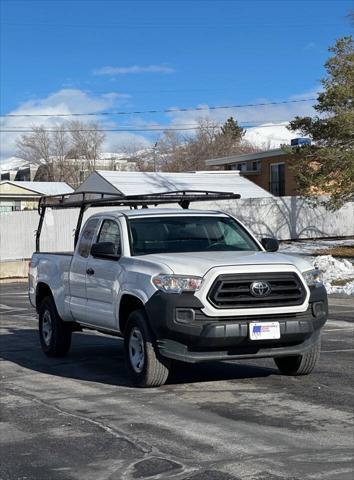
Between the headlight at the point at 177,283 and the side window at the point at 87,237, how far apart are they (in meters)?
2.17

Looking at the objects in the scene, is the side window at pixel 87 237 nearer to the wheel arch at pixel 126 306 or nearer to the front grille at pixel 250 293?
the wheel arch at pixel 126 306

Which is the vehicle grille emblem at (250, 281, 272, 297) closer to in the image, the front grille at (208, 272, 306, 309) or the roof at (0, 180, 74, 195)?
the front grille at (208, 272, 306, 309)

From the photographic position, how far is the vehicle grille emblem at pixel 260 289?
7.43m

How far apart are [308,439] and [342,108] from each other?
2312cm

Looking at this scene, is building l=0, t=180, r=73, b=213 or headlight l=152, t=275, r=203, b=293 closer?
headlight l=152, t=275, r=203, b=293

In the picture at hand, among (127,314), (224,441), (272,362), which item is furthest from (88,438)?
(272,362)

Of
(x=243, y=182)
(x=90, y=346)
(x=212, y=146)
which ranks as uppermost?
(x=212, y=146)

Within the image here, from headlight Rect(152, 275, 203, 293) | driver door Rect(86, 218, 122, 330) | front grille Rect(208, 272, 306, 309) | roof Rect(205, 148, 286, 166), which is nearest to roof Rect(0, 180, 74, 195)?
roof Rect(205, 148, 286, 166)

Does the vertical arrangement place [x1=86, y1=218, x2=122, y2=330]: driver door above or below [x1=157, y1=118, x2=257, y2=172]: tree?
below

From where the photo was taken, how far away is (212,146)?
81.7 metres

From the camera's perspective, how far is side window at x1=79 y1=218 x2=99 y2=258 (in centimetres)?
953

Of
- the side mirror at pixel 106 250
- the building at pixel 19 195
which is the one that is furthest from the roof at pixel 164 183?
the side mirror at pixel 106 250

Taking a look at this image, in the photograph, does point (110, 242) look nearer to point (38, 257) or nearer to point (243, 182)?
point (38, 257)

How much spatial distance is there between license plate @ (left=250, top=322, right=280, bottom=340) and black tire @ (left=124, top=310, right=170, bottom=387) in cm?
103
